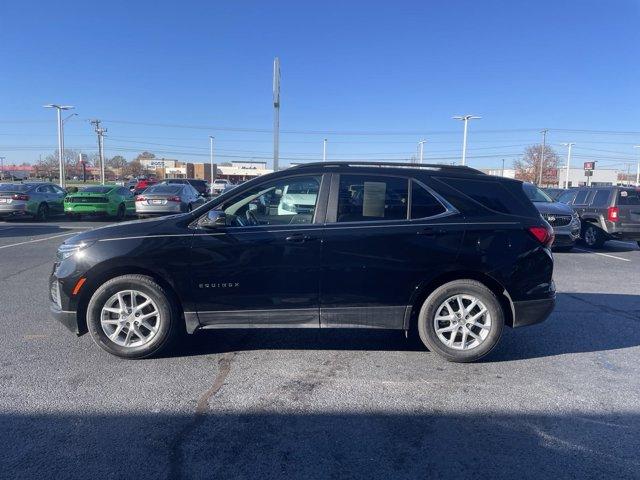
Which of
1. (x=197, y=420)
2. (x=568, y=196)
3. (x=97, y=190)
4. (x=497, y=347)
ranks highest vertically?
(x=568, y=196)

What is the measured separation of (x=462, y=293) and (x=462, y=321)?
0.26m

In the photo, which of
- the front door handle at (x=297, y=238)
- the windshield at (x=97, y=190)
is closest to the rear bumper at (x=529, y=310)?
the front door handle at (x=297, y=238)

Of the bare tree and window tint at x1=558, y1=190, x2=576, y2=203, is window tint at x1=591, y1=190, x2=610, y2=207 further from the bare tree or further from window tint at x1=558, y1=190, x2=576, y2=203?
the bare tree

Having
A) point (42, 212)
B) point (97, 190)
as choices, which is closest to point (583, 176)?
point (97, 190)

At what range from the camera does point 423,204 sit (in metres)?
4.54

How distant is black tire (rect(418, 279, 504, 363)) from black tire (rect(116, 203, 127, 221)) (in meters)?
18.4

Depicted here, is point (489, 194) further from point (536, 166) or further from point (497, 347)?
point (536, 166)

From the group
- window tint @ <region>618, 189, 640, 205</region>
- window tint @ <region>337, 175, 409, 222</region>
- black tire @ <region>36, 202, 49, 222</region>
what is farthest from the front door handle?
black tire @ <region>36, 202, 49, 222</region>

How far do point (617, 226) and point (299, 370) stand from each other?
1136 cm

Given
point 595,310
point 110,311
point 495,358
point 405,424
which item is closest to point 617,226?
point 595,310

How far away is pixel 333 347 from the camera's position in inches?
194

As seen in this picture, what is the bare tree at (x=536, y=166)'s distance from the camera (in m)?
88.6

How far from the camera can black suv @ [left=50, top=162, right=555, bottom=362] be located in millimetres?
4359

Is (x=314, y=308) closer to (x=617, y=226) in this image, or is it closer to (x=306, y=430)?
(x=306, y=430)
